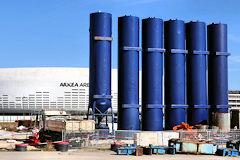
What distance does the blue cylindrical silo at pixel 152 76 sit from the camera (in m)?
39.8

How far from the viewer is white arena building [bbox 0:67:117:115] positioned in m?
98.5

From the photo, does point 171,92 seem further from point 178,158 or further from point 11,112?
point 11,112

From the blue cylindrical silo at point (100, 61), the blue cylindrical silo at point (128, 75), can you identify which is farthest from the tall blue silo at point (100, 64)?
the blue cylindrical silo at point (128, 75)

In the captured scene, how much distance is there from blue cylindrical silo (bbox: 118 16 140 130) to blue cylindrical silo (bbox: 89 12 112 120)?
1.58 meters

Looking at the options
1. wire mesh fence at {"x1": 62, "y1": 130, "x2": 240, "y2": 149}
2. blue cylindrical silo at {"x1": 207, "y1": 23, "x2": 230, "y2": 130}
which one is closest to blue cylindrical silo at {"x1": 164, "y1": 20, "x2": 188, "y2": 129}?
blue cylindrical silo at {"x1": 207, "y1": 23, "x2": 230, "y2": 130}

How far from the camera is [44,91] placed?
327 feet

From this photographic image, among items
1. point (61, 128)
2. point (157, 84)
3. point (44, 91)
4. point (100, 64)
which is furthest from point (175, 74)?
point (44, 91)

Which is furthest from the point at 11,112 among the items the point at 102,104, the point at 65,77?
the point at 102,104

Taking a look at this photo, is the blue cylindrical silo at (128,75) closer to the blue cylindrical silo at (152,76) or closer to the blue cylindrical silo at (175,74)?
the blue cylindrical silo at (152,76)

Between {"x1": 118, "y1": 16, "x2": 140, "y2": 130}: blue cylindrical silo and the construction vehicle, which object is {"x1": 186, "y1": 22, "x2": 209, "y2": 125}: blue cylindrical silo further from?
the construction vehicle

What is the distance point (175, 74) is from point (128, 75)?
18.9 ft

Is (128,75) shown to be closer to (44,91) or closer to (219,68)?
(219,68)

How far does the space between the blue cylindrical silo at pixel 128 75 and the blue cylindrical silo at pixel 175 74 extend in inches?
166

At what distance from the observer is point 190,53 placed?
139 ft
